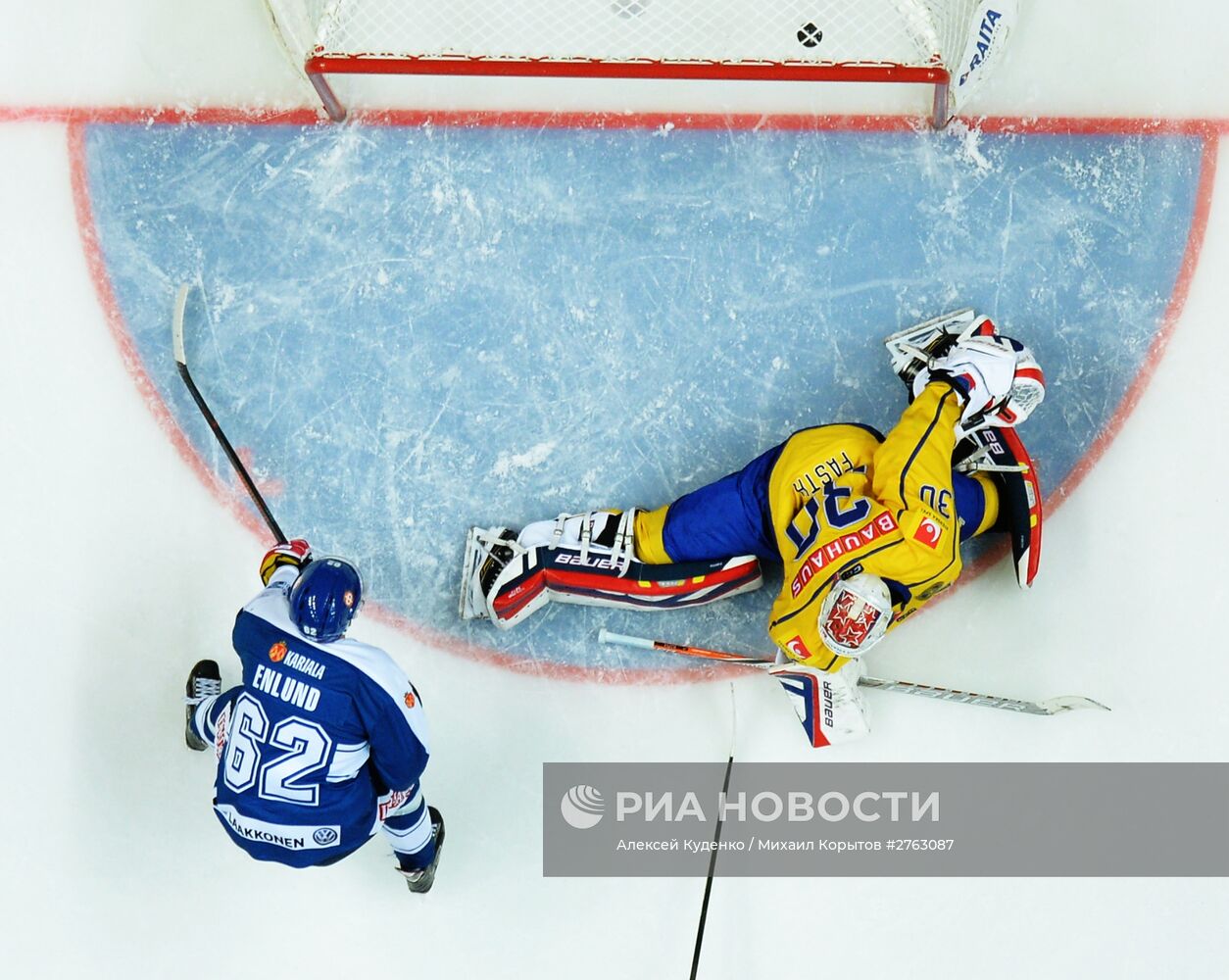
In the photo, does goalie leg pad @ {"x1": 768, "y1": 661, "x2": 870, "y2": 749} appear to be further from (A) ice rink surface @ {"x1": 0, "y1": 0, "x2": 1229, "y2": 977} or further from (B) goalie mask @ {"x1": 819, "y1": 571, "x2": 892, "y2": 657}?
(B) goalie mask @ {"x1": 819, "y1": 571, "x2": 892, "y2": 657}

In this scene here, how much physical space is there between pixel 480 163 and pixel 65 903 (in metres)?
2.26

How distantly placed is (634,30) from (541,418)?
1093 millimetres

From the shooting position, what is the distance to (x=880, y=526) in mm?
2723

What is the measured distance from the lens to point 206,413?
3170 mm

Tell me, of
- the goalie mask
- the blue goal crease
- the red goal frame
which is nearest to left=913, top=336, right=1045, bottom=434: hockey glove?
the blue goal crease

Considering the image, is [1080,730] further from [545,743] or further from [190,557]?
[190,557]

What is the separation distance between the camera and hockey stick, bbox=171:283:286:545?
3123 millimetres

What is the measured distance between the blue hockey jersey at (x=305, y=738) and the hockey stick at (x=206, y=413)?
494 millimetres

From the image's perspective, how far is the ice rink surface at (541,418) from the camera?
3.19m

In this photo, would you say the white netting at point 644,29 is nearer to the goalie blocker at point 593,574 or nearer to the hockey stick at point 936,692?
the goalie blocker at point 593,574

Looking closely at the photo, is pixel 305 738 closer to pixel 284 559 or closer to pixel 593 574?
pixel 284 559

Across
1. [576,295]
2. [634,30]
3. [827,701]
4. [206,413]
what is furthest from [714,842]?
[634,30]

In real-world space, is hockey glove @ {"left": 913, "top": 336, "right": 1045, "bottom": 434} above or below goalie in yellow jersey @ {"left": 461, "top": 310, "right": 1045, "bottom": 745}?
above

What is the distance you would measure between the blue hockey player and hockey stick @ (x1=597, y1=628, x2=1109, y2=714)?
0.70 m
